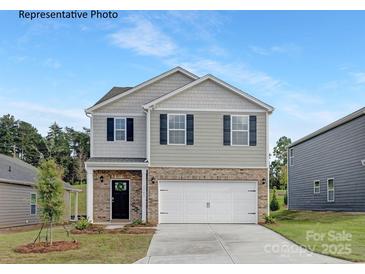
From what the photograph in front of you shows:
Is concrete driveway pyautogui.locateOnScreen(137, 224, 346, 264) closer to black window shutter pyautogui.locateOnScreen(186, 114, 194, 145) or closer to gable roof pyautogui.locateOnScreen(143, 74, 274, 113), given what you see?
black window shutter pyautogui.locateOnScreen(186, 114, 194, 145)

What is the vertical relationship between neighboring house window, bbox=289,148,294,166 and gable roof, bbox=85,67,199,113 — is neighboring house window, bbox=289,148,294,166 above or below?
below

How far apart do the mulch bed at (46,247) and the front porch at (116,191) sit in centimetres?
701

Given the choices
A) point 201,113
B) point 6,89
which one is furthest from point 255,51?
point 6,89

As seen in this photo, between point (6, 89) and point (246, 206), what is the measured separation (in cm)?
1245

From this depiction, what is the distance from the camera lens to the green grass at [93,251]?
11.5 m

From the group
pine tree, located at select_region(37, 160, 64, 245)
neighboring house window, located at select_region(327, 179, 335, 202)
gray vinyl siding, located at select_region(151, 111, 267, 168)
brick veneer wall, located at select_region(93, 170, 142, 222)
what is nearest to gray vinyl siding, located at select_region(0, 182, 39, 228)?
brick veneer wall, located at select_region(93, 170, 142, 222)

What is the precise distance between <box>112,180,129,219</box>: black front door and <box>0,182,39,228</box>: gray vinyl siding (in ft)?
17.3

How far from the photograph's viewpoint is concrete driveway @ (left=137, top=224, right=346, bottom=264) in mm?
11423

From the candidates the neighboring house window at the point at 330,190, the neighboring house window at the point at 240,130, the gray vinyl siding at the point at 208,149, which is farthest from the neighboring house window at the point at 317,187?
the neighboring house window at the point at 240,130

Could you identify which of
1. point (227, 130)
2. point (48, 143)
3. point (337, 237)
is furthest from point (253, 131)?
point (48, 143)

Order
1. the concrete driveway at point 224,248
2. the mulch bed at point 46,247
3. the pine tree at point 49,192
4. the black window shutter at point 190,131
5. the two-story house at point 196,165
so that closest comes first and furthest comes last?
the concrete driveway at point 224,248
the mulch bed at point 46,247
the pine tree at point 49,192
the two-story house at point 196,165
the black window shutter at point 190,131

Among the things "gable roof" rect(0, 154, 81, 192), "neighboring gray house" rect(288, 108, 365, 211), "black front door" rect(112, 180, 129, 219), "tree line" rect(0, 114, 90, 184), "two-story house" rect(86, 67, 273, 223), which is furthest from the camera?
"tree line" rect(0, 114, 90, 184)

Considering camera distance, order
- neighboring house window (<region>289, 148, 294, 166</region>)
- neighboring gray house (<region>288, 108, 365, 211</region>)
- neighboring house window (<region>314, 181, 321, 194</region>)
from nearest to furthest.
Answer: neighboring gray house (<region>288, 108, 365, 211</region>), neighboring house window (<region>314, 181, 321, 194</region>), neighboring house window (<region>289, 148, 294, 166</region>)

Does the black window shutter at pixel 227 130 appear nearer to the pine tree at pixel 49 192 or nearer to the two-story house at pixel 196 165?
the two-story house at pixel 196 165
